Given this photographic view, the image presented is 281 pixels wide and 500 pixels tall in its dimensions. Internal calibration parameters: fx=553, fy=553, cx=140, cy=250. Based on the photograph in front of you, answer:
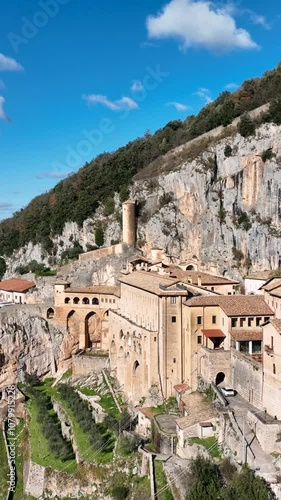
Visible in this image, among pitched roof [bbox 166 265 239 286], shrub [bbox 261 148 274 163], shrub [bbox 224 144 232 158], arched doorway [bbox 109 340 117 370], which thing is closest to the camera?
pitched roof [bbox 166 265 239 286]

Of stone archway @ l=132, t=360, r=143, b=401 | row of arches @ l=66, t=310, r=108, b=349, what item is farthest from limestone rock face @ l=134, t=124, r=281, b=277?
stone archway @ l=132, t=360, r=143, b=401

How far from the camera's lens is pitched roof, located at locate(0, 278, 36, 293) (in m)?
62.6

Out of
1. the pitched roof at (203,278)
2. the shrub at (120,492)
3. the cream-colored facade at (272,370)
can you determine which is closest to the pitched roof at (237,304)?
the cream-colored facade at (272,370)

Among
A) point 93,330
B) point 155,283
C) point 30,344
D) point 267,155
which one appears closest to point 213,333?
point 155,283

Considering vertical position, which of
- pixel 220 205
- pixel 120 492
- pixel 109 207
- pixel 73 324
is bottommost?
pixel 120 492

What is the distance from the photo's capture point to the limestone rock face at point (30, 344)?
55.2 metres

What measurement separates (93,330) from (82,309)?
2.62 m

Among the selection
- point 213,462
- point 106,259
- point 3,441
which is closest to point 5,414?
point 3,441

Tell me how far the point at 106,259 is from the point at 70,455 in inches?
1085

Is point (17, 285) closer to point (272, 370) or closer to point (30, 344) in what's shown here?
point (30, 344)

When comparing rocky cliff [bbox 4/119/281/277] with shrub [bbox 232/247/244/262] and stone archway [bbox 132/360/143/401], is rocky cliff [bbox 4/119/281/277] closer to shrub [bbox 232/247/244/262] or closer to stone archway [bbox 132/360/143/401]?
shrub [bbox 232/247/244/262]

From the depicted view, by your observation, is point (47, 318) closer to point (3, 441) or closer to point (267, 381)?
point (3, 441)

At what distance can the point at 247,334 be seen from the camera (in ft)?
118

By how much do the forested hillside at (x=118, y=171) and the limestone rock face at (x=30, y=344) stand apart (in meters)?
23.4
